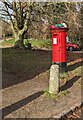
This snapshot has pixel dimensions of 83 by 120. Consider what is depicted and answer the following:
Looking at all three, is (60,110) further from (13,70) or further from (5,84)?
(13,70)

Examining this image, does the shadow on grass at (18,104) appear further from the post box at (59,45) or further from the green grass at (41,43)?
the green grass at (41,43)

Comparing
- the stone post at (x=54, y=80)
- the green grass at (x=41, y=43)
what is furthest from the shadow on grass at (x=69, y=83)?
the green grass at (x=41, y=43)

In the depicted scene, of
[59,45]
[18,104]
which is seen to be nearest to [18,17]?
[59,45]

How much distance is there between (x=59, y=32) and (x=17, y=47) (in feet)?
30.5

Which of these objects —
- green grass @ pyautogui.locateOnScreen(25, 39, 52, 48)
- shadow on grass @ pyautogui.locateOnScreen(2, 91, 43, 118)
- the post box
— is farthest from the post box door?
green grass @ pyautogui.locateOnScreen(25, 39, 52, 48)

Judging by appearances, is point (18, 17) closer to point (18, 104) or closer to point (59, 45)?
point (59, 45)

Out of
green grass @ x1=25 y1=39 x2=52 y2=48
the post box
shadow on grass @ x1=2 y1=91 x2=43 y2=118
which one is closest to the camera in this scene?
shadow on grass @ x1=2 y1=91 x2=43 y2=118

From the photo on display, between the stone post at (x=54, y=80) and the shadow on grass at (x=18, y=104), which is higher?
the stone post at (x=54, y=80)

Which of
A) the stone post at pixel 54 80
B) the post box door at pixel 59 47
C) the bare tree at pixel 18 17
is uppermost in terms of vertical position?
the bare tree at pixel 18 17

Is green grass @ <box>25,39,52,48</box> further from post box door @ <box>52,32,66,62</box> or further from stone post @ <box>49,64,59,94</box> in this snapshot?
stone post @ <box>49,64,59,94</box>

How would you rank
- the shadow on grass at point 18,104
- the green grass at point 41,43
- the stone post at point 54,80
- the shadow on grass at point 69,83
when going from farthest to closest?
the green grass at point 41,43 → the shadow on grass at point 69,83 → the stone post at point 54,80 → the shadow on grass at point 18,104

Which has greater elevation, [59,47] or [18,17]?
[18,17]

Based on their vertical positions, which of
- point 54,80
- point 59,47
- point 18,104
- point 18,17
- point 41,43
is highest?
point 18,17

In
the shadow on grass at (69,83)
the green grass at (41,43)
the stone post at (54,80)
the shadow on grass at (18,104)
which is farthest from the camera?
the green grass at (41,43)
